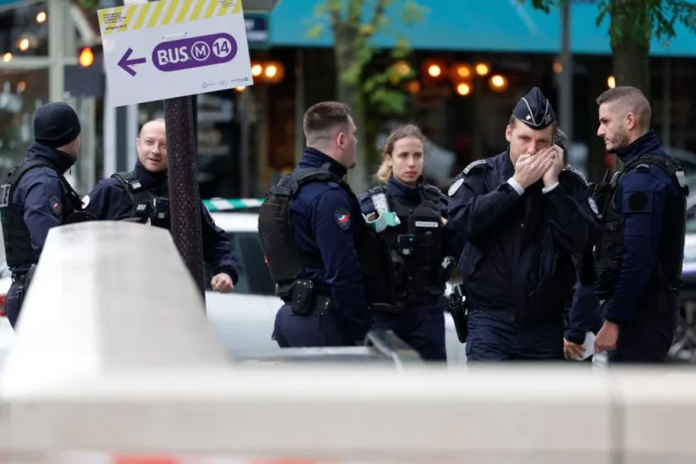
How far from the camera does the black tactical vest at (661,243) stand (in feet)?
19.9

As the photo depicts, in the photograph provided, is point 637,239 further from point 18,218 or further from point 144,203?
point 18,218

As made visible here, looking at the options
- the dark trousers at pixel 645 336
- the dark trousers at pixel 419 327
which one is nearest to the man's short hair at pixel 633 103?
the dark trousers at pixel 645 336

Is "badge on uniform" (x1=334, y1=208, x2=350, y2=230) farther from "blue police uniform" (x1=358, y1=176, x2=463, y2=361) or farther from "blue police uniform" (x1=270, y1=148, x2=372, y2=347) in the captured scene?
"blue police uniform" (x1=358, y1=176, x2=463, y2=361)

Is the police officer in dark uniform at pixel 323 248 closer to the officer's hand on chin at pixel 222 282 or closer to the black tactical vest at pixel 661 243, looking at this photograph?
the officer's hand on chin at pixel 222 282

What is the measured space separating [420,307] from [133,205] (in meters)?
1.55

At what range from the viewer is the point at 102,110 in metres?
18.5

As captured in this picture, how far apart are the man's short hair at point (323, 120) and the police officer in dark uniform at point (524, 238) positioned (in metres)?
0.63

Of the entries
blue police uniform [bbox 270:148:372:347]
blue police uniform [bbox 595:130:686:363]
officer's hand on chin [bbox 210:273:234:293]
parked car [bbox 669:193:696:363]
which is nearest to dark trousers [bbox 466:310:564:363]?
blue police uniform [bbox 595:130:686:363]

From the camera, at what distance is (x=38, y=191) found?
20.1ft

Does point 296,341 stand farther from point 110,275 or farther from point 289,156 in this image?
point 289,156

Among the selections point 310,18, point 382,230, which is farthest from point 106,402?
point 310,18

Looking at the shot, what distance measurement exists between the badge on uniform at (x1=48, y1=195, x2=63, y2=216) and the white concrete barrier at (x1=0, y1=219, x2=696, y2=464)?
3.91m

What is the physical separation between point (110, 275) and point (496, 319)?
3.31m

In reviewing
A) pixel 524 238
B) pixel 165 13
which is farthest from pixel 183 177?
pixel 524 238
